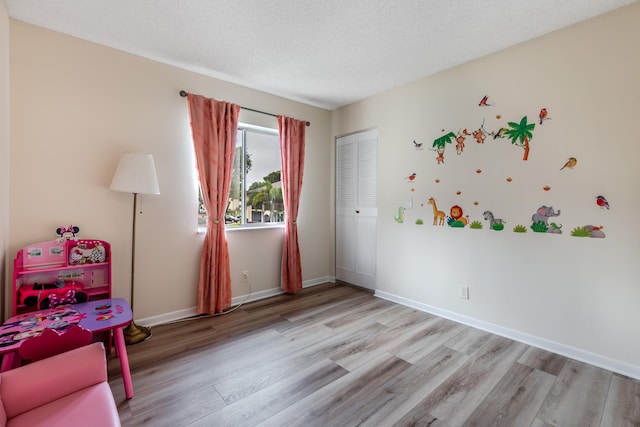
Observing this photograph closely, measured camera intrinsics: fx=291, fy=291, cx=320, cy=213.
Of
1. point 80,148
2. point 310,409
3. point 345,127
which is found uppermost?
point 345,127

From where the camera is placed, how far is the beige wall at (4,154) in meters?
1.98

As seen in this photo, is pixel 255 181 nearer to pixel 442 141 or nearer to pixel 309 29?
pixel 309 29

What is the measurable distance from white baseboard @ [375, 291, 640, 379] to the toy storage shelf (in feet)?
9.98

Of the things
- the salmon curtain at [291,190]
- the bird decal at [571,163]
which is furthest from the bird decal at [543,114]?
the salmon curtain at [291,190]

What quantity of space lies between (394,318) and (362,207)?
1526 mm

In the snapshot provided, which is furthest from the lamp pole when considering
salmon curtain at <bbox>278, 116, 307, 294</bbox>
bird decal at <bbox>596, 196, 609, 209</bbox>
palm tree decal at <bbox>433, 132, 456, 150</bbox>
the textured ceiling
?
bird decal at <bbox>596, 196, 609, 209</bbox>

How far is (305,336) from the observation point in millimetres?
2598

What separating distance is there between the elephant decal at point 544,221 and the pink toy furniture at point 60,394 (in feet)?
9.73

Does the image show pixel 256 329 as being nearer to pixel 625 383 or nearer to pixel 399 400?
pixel 399 400

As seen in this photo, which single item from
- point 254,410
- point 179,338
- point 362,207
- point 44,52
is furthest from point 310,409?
point 44,52

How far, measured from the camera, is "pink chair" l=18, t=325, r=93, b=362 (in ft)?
4.55

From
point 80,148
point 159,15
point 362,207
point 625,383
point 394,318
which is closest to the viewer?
point 625,383

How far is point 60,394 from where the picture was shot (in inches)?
49.5

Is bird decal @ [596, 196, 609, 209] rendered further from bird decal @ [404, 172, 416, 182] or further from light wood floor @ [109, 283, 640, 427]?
bird decal @ [404, 172, 416, 182]
